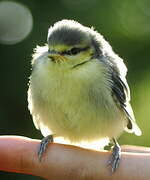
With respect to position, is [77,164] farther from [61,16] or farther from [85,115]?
[61,16]

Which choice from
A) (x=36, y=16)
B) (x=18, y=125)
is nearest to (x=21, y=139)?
(x=18, y=125)

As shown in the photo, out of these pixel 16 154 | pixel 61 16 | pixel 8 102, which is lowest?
pixel 16 154

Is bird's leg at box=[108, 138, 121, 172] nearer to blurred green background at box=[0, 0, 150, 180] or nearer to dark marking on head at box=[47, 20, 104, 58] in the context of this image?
dark marking on head at box=[47, 20, 104, 58]

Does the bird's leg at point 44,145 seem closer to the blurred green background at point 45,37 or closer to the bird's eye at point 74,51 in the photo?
the bird's eye at point 74,51

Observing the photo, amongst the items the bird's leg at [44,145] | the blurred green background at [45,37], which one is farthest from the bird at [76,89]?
the blurred green background at [45,37]

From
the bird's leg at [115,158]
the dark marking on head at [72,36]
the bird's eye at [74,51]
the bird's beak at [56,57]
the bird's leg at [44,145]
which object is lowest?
the bird's leg at [115,158]

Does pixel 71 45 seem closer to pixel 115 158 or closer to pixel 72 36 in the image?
pixel 72 36

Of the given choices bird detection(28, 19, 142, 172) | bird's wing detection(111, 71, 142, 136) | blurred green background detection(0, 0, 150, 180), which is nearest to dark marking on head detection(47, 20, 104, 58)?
bird detection(28, 19, 142, 172)
